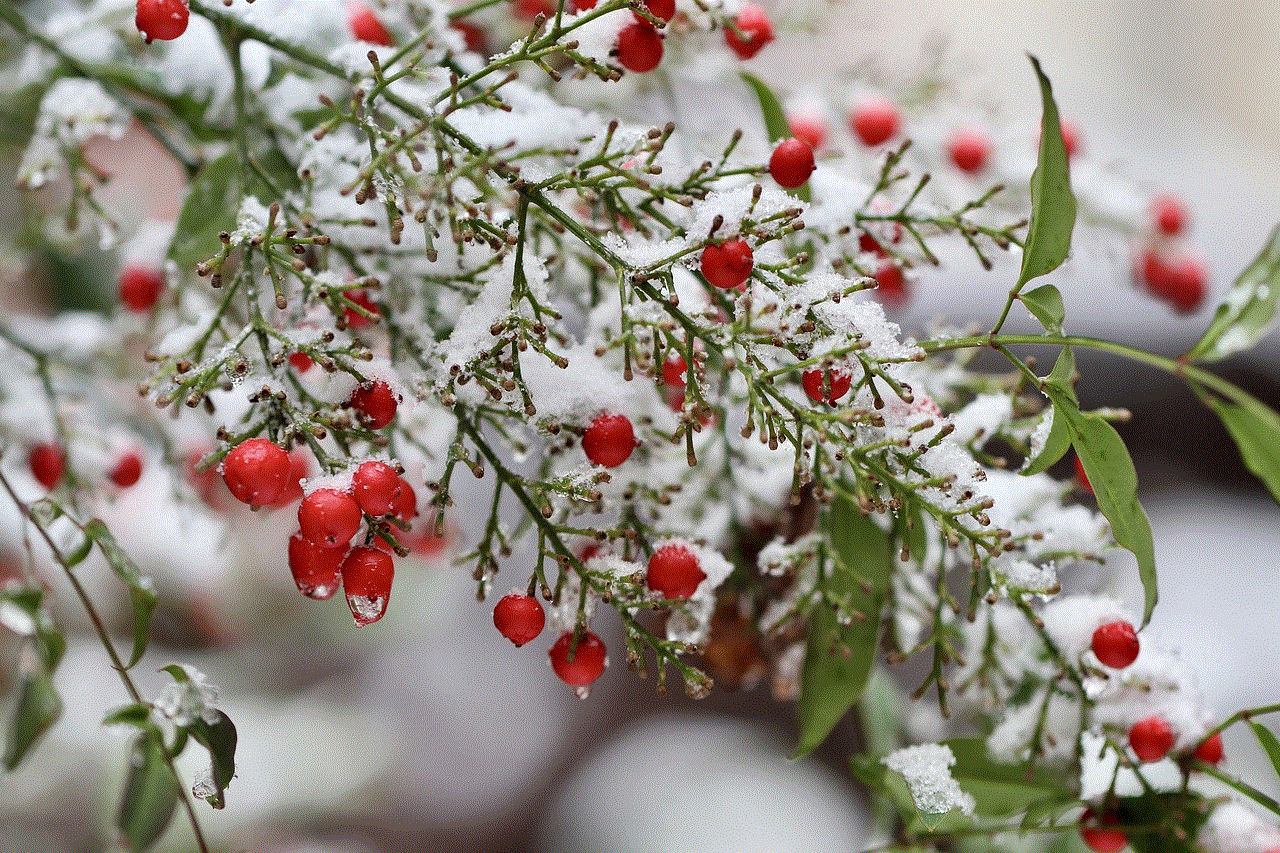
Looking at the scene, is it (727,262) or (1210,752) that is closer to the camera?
(727,262)

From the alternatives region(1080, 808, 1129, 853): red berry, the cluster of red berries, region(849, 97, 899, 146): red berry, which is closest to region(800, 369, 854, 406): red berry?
region(1080, 808, 1129, 853): red berry

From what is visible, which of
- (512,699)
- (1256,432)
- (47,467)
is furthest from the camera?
(512,699)

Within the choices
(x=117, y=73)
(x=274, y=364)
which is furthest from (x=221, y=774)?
(x=117, y=73)

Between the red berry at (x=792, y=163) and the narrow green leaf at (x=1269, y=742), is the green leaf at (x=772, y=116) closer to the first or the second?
the red berry at (x=792, y=163)

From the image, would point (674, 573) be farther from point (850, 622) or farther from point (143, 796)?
point (143, 796)

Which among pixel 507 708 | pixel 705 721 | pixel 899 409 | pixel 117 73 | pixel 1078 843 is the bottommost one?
pixel 507 708

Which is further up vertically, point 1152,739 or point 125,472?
point 1152,739

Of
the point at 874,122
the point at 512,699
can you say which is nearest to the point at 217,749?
the point at 874,122

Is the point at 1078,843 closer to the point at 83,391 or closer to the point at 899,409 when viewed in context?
the point at 899,409
